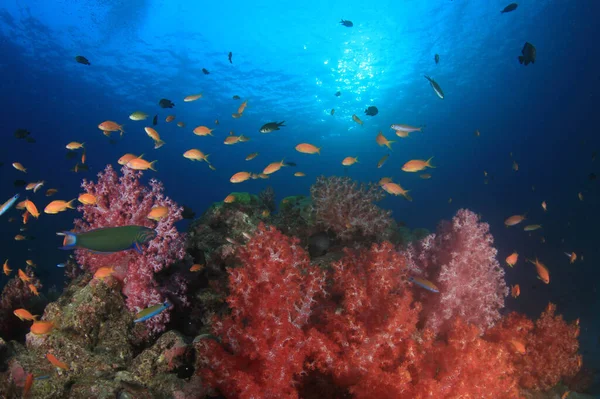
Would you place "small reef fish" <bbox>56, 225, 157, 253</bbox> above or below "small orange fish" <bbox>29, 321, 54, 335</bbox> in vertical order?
above

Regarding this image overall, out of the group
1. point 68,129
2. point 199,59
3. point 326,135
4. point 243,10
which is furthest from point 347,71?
point 68,129

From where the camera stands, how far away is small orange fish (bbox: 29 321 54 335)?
11.8 ft

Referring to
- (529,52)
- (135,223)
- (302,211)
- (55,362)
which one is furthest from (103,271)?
(529,52)

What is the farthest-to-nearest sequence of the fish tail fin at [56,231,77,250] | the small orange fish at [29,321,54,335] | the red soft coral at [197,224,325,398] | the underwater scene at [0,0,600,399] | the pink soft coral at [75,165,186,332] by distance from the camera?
the pink soft coral at [75,165,186,332] → the small orange fish at [29,321,54,335] → the underwater scene at [0,0,600,399] → the red soft coral at [197,224,325,398] → the fish tail fin at [56,231,77,250]

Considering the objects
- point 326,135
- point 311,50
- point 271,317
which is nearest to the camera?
point 271,317

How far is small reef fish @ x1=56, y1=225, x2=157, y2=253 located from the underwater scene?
0.02m

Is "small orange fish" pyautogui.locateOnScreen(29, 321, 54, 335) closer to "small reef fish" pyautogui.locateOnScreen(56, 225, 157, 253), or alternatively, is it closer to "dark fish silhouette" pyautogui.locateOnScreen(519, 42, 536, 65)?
"small reef fish" pyautogui.locateOnScreen(56, 225, 157, 253)

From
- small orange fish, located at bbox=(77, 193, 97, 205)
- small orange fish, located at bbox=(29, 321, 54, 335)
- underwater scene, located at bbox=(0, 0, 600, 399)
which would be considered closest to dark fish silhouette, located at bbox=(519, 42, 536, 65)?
underwater scene, located at bbox=(0, 0, 600, 399)

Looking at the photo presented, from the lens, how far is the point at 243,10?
24.6m

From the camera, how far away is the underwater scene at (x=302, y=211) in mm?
3348

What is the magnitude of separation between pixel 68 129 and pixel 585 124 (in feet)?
273

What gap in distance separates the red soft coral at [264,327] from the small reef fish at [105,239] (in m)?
1.29

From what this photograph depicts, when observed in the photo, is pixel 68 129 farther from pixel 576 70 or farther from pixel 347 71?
pixel 576 70

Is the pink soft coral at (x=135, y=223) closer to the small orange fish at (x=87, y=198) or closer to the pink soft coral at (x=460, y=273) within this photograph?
the small orange fish at (x=87, y=198)
